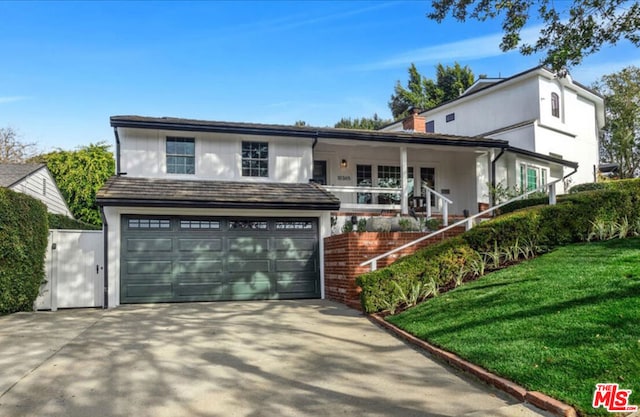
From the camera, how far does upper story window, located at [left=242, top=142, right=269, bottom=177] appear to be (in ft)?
46.9

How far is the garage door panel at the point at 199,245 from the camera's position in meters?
12.3

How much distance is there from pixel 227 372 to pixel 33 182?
1821 centimetres

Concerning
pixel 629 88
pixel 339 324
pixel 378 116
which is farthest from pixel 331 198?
pixel 378 116

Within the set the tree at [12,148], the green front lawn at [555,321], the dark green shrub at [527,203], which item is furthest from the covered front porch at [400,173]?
the tree at [12,148]

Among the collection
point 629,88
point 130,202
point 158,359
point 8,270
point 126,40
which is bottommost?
point 158,359

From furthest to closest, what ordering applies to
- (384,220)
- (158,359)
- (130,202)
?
(384,220) < (130,202) < (158,359)

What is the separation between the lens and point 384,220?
486 inches

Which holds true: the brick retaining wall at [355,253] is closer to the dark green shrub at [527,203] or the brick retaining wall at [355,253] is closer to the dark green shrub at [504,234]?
the dark green shrub at [504,234]

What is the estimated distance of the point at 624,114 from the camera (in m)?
33.7

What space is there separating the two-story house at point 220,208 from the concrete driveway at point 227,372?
3.13 meters

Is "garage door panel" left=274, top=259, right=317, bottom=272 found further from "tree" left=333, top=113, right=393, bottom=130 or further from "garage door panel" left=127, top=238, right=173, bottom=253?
"tree" left=333, top=113, right=393, bottom=130

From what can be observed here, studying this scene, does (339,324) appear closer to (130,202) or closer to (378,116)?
(130,202)

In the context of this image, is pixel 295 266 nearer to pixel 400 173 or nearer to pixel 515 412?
pixel 400 173

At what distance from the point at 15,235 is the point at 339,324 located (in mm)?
7152
